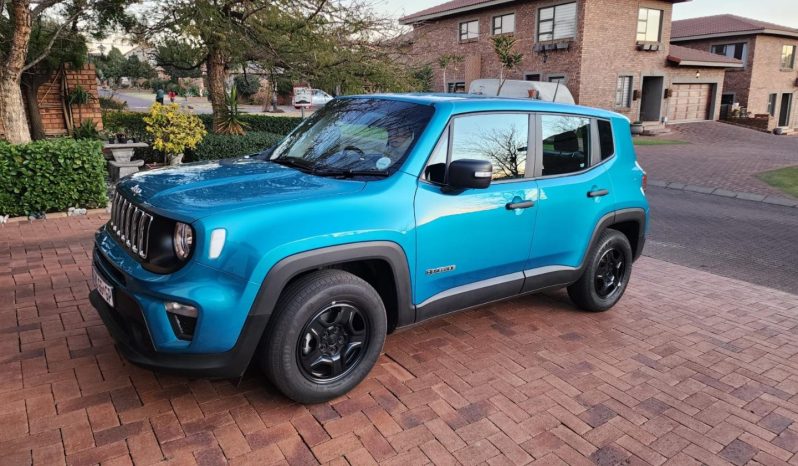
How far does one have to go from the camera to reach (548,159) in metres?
4.01

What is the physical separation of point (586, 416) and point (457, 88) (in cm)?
2849

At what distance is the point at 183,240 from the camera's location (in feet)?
8.72

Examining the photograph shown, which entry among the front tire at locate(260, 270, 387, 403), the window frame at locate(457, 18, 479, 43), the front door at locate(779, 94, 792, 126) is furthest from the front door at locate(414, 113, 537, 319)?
the front door at locate(779, 94, 792, 126)

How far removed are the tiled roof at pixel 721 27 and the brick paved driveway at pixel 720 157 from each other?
828 cm

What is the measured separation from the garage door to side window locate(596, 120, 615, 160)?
27.7m

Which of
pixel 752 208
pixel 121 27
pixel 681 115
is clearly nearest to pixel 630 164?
pixel 752 208

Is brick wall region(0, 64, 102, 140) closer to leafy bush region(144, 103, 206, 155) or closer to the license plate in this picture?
leafy bush region(144, 103, 206, 155)

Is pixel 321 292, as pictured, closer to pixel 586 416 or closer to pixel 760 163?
pixel 586 416

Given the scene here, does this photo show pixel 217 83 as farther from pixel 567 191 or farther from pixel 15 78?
pixel 567 191

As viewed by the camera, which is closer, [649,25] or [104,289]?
[104,289]

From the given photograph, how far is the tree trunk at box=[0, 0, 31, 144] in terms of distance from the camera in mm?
7758

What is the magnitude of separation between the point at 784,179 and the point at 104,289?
1515 centimetres

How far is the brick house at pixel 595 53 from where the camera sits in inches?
956

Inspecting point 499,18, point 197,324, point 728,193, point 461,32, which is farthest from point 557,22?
point 197,324
